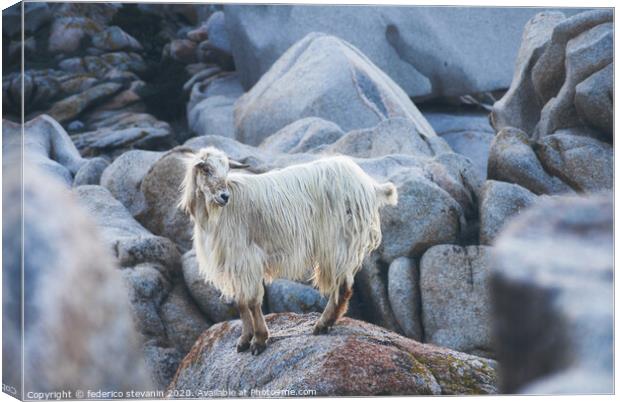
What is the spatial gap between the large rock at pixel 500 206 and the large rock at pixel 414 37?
6.45 feet

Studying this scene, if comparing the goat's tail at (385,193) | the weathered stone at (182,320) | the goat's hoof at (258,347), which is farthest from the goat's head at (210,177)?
the weathered stone at (182,320)

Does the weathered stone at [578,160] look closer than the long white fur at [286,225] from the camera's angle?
No

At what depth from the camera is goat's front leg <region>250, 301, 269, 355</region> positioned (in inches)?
427

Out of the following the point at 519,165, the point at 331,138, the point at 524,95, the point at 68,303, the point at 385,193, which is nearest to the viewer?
the point at 68,303

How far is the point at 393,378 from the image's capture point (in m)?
10.3

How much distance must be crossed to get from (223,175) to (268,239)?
0.98 meters

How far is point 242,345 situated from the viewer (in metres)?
11.1

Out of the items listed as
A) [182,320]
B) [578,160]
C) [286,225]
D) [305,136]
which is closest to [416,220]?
[578,160]

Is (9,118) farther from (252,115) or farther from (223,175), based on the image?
(252,115)

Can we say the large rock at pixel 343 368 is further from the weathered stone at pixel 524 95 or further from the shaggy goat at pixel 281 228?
the weathered stone at pixel 524 95

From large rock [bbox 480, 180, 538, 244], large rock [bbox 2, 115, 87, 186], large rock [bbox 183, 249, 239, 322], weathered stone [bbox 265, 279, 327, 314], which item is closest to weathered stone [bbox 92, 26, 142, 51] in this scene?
large rock [bbox 2, 115, 87, 186]

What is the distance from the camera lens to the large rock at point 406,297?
46.5 ft

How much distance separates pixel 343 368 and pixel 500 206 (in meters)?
4.88

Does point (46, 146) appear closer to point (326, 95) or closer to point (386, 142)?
point (326, 95)
